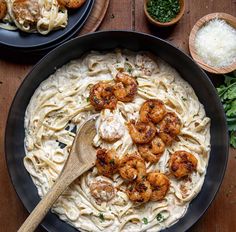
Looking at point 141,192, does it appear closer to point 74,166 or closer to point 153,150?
point 153,150

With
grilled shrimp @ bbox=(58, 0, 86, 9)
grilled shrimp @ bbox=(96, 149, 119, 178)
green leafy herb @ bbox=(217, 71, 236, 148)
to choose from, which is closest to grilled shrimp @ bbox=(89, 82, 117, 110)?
grilled shrimp @ bbox=(96, 149, 119, 178)

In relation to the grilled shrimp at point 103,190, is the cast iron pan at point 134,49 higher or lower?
higher

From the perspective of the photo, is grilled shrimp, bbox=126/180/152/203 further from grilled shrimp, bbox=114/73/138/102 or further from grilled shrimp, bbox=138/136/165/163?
grilled shrimp, bbox=114/73/138/102

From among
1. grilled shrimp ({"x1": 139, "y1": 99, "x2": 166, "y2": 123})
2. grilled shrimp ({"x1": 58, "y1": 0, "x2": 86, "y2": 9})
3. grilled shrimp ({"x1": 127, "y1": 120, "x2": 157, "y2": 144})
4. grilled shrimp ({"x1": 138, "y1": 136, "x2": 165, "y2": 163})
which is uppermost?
grilled shrimp ({"x1": 58, "y1": 0, "x2": 86, "y2": 9})

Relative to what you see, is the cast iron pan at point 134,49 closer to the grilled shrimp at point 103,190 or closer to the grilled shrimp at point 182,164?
the grilled shrimp at point 182,164

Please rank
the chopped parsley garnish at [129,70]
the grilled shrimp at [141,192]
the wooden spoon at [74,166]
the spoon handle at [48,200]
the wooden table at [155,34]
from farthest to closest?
the wooden table at [155,34], the chopped parsley garnish at [129,70], the grilled shrimp at [141,192], the wooden spoon at [74,166], the spoon handle at [48,200]

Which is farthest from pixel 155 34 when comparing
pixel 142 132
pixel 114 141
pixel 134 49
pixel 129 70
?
pixel 114 141

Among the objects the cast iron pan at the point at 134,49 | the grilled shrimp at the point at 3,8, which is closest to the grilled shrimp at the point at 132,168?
the cast iron pan at the point at 134,49
